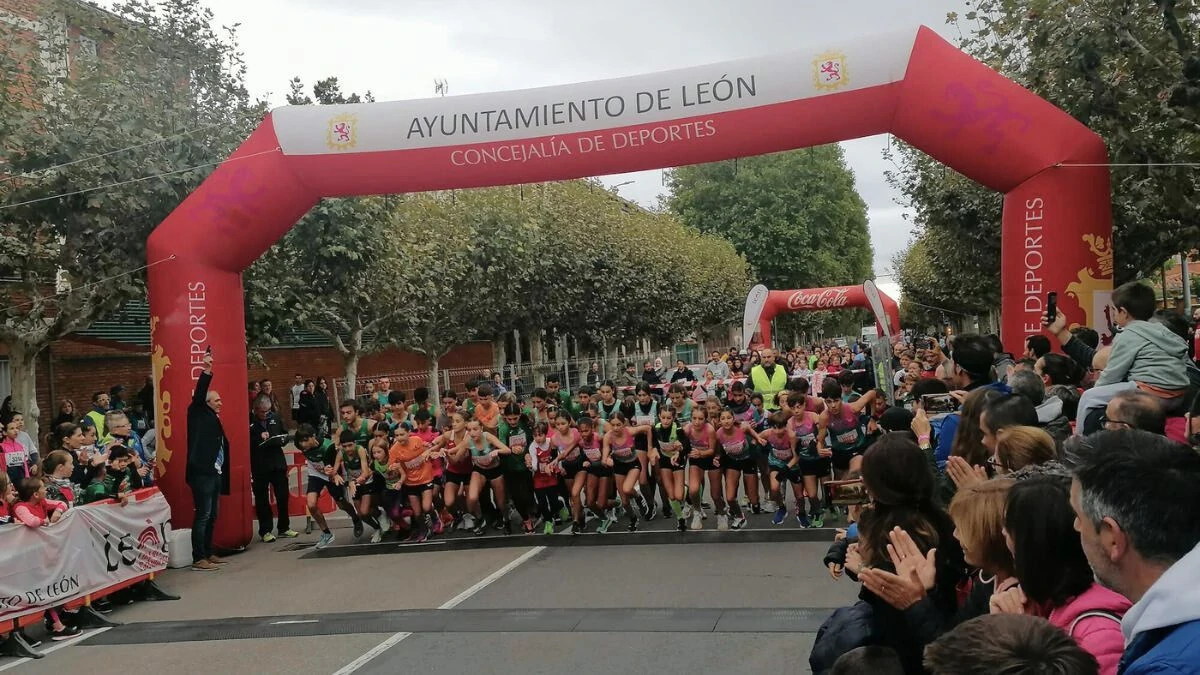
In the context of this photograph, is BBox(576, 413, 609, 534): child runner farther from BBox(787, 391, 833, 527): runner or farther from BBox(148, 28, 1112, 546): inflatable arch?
BBox(148, 28, 1112, 546): inflatable arch

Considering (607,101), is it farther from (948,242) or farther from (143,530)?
(948,242)

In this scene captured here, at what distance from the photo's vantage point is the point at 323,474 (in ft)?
38.1

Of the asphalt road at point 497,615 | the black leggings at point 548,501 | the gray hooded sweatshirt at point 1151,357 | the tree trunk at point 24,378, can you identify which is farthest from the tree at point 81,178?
the gray hooded sweatshirt at point 1151,357

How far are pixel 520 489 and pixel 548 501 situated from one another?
14.4 inches

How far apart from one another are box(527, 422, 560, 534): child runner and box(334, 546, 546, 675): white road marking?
2.62ft

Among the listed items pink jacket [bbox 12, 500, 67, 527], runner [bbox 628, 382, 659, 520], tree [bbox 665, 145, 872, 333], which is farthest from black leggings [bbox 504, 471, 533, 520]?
tree [bbox 665, 145, 872, 333]

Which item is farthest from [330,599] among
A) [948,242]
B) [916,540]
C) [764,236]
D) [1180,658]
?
[764,236]

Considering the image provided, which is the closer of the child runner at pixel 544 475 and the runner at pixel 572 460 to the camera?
the runner at pixel 572 460

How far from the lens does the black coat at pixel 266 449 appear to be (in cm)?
1188

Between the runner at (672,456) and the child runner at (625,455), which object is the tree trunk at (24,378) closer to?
the child runner at (625,455)

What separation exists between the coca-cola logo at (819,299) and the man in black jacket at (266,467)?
24.8 m

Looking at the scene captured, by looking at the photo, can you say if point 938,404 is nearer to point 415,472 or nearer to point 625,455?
point 625,455

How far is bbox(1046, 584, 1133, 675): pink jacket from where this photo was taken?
214cm

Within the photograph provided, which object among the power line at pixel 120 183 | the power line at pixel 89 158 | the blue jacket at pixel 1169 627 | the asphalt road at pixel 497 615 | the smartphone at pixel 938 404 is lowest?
the asphalt road at pixel 497 615
